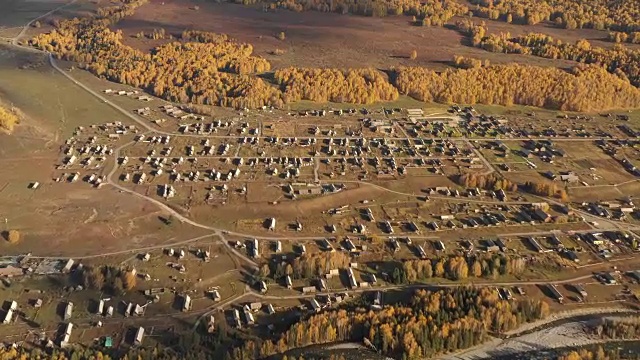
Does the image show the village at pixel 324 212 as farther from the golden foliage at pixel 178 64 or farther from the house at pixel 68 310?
the golden foliage at pixel 178 64

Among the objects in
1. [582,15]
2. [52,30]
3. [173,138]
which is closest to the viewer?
[173,138]

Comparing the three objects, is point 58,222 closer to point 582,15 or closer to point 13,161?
point 13,161

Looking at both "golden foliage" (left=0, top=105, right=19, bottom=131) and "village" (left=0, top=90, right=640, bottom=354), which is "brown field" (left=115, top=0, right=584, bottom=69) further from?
"golden foliage" (left=0, top=105, right=19, bottom=131)

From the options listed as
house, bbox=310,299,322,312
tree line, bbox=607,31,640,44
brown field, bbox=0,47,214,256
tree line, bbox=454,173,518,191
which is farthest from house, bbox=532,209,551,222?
tree line, bbox=607,31,640,44

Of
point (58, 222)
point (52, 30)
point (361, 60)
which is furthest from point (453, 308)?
point (52, 30)

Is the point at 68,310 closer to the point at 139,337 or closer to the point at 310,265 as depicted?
the point at 139,337

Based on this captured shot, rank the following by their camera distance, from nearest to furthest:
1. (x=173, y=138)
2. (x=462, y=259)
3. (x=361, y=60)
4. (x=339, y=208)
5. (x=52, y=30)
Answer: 1. (x=462, y=259)
2. (x=339, y=208)
3. (x=173, y=138)
4. (x=361, y=60)
5. (x=52, y=30)
